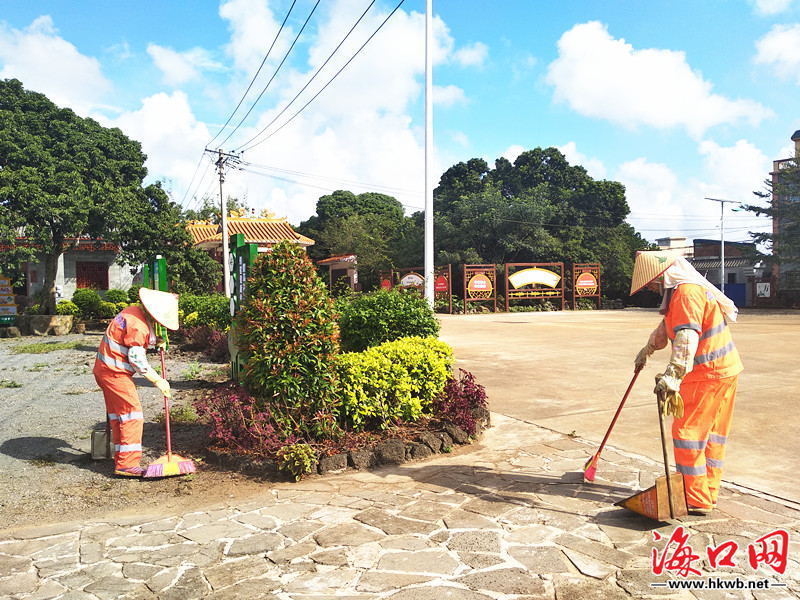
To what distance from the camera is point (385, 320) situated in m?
7.02

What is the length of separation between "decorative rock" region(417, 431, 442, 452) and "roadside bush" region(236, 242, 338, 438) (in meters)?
0.86

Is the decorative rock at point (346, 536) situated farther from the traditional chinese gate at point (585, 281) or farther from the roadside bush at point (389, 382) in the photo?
the traditional chinese gate at point (585, 281)

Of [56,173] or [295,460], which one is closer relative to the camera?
[295,460]

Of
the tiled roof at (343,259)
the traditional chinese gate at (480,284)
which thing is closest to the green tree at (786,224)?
the traditional chinese gate at (480,284)

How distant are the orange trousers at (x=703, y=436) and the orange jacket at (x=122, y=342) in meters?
4.17

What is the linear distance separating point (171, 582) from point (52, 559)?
86 centimetres

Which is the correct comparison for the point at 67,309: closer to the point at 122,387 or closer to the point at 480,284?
the point at 122,387

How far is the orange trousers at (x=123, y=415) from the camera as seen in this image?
16.3 ft

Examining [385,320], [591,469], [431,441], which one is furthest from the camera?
[385,320]

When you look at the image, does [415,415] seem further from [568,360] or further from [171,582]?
[568,360]

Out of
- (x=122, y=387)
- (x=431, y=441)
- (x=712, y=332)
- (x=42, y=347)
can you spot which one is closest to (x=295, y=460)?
(x=431, y=441)

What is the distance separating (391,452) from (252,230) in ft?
91.4

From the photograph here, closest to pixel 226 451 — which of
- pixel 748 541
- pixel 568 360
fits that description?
pixel 748 541

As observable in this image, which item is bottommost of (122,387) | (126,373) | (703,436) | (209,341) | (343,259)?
(209,341)
